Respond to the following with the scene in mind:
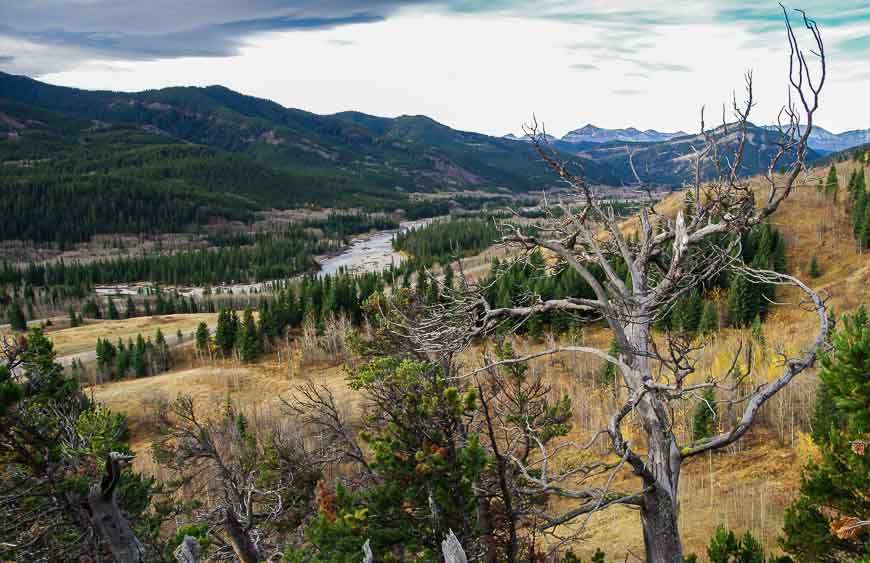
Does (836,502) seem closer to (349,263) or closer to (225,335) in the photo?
(225,335)

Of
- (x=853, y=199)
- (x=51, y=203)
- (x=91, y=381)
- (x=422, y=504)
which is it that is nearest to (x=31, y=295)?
(x=91, y=381)

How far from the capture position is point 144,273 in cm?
13200

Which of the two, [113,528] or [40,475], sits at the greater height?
[113,528]

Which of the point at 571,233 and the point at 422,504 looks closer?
the point at 571,233

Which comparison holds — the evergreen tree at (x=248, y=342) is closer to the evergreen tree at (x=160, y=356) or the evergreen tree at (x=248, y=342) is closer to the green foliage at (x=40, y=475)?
the evergreen tree at (x=160, y=356)

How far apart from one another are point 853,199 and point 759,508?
6567 cm

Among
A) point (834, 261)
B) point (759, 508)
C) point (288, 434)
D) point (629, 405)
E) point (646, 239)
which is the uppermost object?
point (646, 239)

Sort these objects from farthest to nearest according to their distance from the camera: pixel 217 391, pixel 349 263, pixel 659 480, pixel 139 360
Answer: pixel 349 263
pixel 139 360
pixel 217 391
pixel 659 480

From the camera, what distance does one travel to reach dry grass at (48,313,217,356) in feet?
223

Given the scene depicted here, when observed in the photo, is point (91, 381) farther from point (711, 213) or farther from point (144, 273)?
point (144, 273)

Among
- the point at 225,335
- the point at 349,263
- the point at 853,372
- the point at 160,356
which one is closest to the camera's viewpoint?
the point at 853,372

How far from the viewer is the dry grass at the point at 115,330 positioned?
6788 centimetres

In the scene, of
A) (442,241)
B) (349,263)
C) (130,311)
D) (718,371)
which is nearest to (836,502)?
(718,371)

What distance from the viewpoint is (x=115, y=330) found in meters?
75.0
